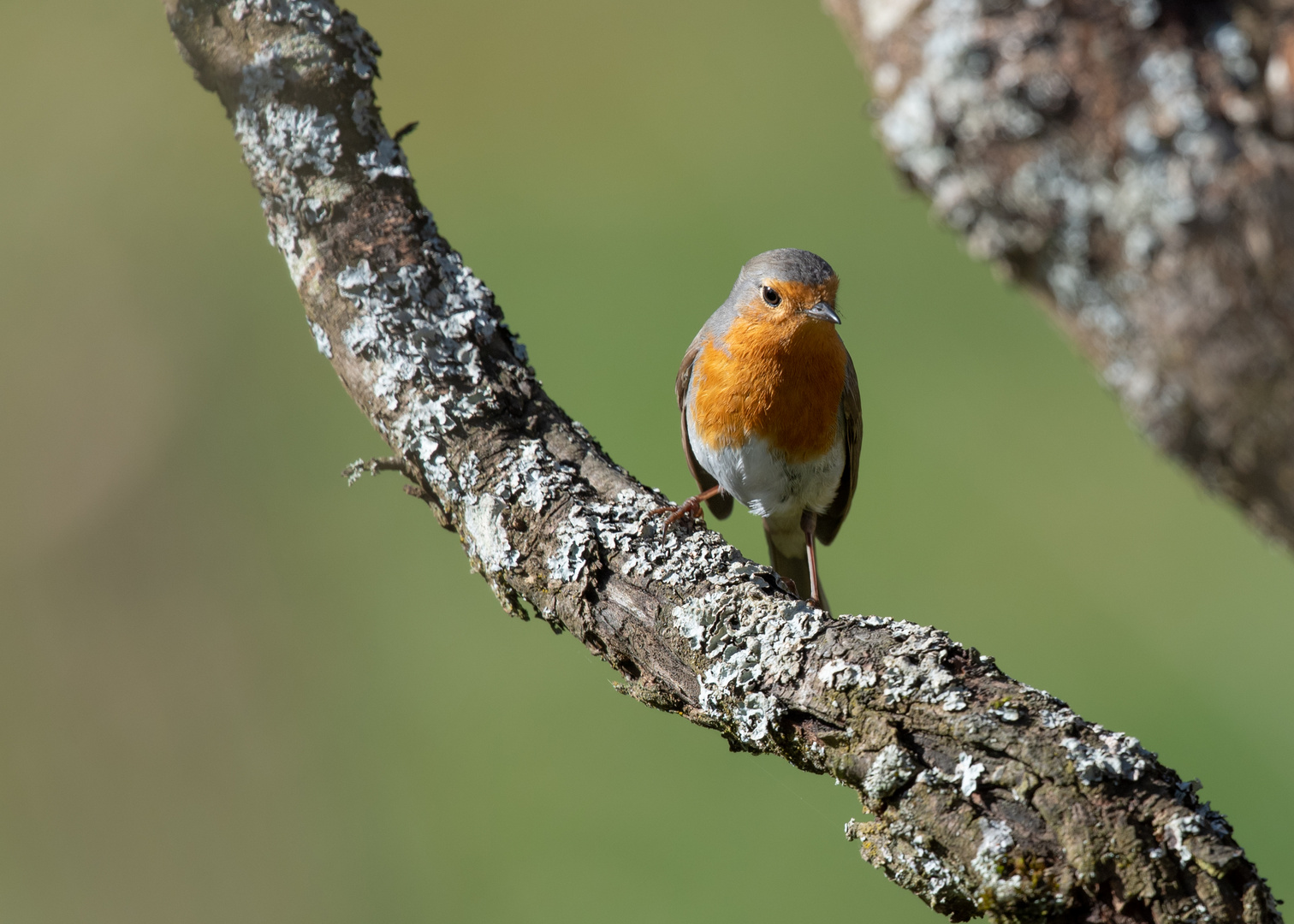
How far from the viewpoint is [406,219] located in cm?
272

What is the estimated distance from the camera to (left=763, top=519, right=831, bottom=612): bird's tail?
15.4 feet

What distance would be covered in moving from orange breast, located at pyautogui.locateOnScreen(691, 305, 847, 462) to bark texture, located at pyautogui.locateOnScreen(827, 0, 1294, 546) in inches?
104

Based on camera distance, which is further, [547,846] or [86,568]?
[86,568]

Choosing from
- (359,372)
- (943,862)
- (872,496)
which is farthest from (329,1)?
(872,496)

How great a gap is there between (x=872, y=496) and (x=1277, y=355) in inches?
192

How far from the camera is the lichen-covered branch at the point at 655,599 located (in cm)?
169

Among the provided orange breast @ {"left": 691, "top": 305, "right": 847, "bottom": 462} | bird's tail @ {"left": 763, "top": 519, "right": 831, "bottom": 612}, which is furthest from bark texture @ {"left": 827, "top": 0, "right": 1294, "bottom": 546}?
bird's tail @ {"left": 763, "top": 519, "right": 831, "bottom": 612}

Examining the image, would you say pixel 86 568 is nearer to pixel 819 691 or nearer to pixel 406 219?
pixel 406 219

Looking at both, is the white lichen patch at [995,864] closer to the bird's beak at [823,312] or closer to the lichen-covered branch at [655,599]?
the lichen-covered branch at [655,599]

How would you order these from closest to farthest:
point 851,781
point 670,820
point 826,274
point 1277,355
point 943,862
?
point 1277,355 < point 943,862 < point 851,781 < point 826,274 < point 670,820

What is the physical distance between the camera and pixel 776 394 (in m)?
4.01

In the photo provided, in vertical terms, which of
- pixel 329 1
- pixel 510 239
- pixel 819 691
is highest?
pixel 510 239

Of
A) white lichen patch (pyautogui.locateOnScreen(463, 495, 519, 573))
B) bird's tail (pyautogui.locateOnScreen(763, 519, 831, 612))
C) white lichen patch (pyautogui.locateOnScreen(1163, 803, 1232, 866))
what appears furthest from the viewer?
bird's tail (pyautogui.locateOnScreen(763, 519, 831, 612))

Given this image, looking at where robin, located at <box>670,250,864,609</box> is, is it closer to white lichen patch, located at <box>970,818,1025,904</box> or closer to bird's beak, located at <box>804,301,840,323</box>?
bird's beak, located at <box>804,301,840,323</box>
